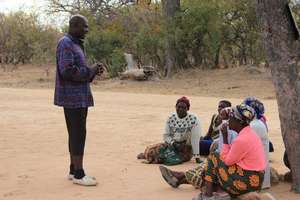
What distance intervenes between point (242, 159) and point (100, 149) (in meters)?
3.92

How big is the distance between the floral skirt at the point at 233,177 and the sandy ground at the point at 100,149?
0.51 metres

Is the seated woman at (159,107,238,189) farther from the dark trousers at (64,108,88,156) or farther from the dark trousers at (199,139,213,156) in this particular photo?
the dark trousers at (199,139,213,156)

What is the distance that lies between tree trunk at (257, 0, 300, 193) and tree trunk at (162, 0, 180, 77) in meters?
16.6

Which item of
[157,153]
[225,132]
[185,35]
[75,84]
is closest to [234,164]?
[225,132]

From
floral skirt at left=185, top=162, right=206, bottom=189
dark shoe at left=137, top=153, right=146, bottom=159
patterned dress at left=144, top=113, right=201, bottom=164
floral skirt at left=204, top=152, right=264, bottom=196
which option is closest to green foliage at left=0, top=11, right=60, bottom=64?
dark shoe at left=137, top=153, right=146, bottom=159

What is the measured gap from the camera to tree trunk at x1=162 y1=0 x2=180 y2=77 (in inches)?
894

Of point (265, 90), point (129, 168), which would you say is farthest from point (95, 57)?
point (129, 168)

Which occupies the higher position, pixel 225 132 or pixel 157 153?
pixel 225 132

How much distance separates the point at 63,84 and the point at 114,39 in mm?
18698

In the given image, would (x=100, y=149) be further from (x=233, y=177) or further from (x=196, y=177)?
(x=233, y=177)

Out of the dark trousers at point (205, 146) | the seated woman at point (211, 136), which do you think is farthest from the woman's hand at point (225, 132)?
the dark trousers at point (205, 146)

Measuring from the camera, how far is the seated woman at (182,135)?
7.86 meters

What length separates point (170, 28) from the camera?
22641mm

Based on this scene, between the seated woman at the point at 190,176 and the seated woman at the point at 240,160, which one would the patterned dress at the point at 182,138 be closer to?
the seated woman at the point at 190,176
